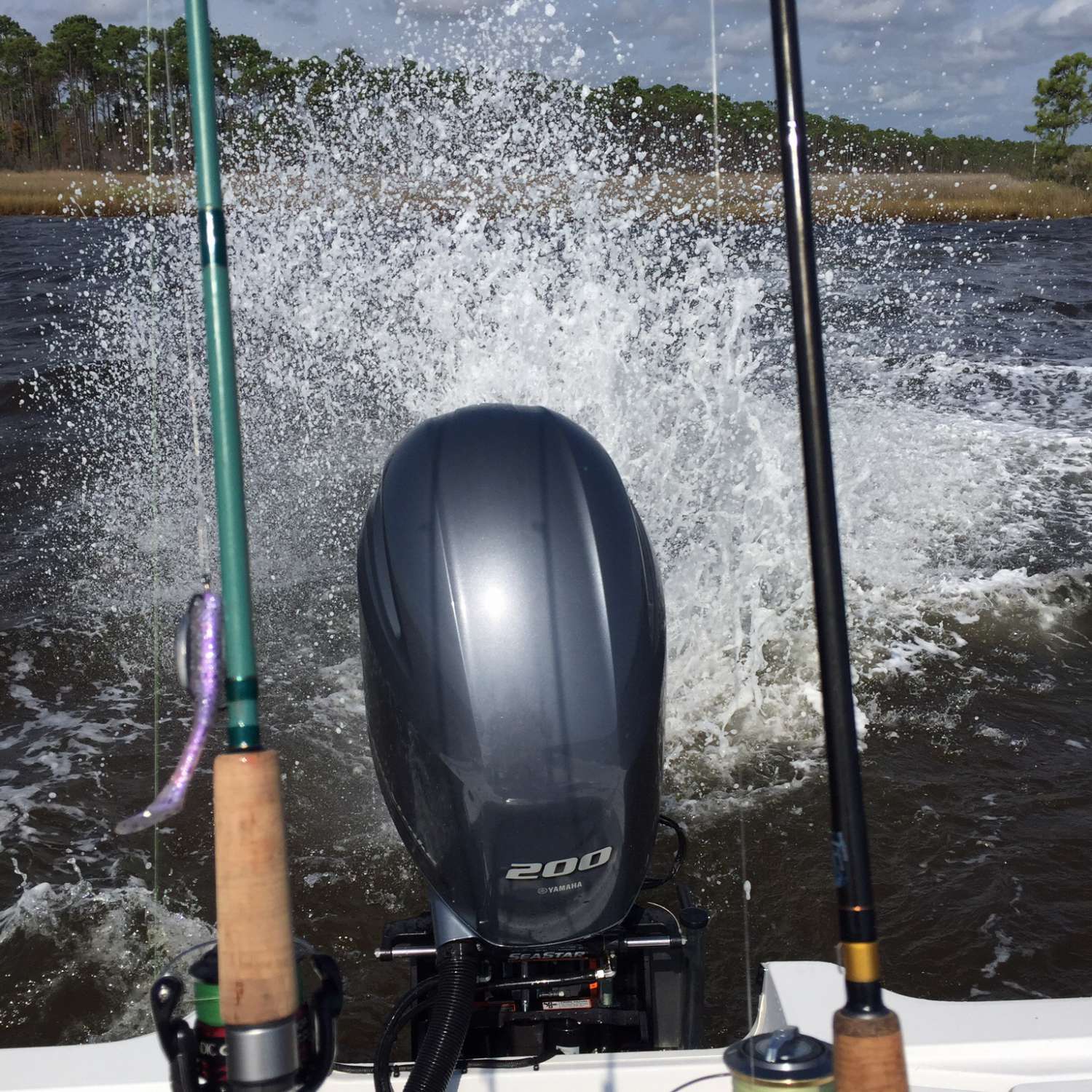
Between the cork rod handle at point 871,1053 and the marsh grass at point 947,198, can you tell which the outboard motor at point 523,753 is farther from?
the marsh grass at point 947,198

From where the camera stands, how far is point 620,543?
2.16m

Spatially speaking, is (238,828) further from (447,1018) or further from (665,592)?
(665,592)

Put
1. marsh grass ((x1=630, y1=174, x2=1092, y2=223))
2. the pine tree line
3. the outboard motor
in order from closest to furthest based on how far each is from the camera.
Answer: the outboard motor → the pine tree line → marsh grass ((x1=630, y1=174, x2=1092, y2=223))

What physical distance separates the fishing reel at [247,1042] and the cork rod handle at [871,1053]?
486 mm

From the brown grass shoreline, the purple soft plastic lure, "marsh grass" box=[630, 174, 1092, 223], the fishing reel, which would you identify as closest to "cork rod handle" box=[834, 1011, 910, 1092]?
the fishing reel

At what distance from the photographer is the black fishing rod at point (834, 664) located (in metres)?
1.05

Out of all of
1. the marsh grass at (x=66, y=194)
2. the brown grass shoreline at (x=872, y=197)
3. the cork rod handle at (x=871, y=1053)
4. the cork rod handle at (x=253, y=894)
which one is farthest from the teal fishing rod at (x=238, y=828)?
the marsh grass at (x=66, y=194)

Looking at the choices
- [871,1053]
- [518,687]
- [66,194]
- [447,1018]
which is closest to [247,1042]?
[871,1053]

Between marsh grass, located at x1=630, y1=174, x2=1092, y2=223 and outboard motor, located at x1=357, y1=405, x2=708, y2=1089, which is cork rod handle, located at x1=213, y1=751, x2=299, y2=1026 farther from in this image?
marsh grass, located at x1=630, y1=174, x2=1092, y2=223

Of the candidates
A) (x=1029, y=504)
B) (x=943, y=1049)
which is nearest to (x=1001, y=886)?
(x=943, y=1049)

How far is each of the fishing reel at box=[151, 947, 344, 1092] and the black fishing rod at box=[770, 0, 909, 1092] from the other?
1.62 feet

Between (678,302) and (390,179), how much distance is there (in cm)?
266

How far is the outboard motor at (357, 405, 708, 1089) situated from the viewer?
76.9 inches

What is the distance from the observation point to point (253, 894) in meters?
1.21
